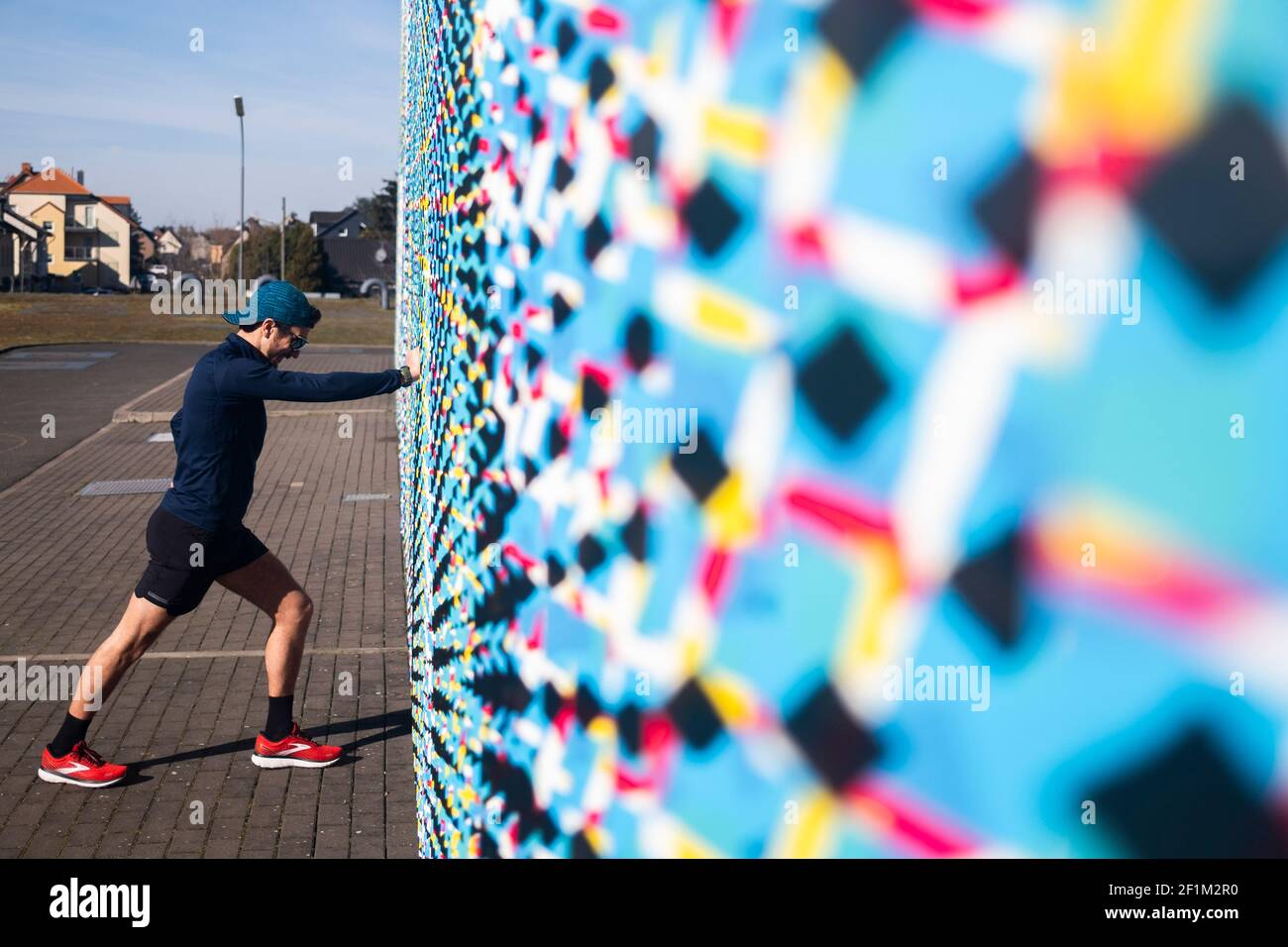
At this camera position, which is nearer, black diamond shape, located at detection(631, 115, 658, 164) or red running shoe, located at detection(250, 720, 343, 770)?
black diamond shape, located at detection(631, 115, 658, 164)

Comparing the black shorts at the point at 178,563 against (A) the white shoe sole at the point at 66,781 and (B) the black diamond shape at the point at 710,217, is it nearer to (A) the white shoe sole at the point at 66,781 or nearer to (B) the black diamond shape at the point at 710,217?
(A) the white shoe sole at the point at 66,781

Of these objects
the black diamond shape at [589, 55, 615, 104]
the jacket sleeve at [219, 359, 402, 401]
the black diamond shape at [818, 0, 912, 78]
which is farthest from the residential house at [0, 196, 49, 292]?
the black diamond shape at [818, 0, 912, 78]

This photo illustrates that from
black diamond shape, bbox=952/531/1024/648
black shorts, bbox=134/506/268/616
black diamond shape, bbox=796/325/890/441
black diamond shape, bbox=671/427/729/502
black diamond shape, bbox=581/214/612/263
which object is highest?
black diamond shape, bbox=581/214/612/263

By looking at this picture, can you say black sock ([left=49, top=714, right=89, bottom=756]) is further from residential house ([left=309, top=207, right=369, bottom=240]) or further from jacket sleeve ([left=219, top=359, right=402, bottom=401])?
residential house ([left=309, top=207, right=369, bottom=240])

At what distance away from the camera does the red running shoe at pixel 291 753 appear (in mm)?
5434

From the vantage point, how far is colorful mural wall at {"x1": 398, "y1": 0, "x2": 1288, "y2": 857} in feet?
6.52

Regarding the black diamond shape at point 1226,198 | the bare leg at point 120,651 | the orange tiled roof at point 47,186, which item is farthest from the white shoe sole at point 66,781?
the orange tiled roof at point 47,186

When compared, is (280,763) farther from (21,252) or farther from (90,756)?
(21,252)

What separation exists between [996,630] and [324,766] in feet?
13.1

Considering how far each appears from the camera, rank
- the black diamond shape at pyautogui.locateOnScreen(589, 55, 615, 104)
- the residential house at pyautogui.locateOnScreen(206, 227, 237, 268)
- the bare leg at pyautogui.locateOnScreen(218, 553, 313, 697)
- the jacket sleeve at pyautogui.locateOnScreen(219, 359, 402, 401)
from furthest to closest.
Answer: the residential house at pyautogui.locateOnScreen(206, 227, 237, 268) < the bare leg at pyautogui.locateOnScreen(218, 553, 313, 697) < the jacket sleeve at pyautogui.locateOnScreen(219, 359, 402, 401) < the black diamond shape at pyautogui.locateOnScreen(589, 55, 615, 104)

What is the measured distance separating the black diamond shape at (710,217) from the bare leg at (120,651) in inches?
136
